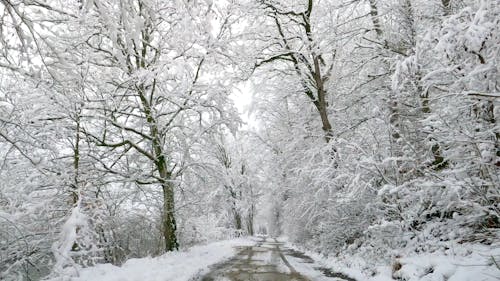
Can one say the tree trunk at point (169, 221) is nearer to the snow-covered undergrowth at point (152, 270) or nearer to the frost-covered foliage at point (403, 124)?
the snow-covered undergrowth at point (152, 270)

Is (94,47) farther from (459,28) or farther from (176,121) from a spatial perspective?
(459,28)

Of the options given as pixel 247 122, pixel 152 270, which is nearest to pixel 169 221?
pixel 152 270

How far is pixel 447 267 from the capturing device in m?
5.50

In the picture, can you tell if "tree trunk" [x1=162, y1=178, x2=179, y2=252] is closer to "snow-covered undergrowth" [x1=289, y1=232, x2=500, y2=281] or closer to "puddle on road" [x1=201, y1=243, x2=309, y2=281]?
"puddle on road" [x1=201, y1=243, x2=309, y2=281]

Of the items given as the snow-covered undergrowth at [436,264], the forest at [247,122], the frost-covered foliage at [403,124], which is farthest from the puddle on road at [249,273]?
the frost-covered foliage at [403,124]

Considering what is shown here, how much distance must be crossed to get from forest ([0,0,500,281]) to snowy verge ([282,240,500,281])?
3.2 inches

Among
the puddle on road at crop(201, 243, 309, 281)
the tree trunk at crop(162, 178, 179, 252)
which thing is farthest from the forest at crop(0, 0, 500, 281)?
the puddle on road at crop(201, 243, 309, 281)

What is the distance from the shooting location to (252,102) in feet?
53.7

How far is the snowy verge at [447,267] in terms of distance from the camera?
191 inches

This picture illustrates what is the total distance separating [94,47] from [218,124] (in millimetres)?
5049

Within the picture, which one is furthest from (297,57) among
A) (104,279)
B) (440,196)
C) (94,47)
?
(104,279)

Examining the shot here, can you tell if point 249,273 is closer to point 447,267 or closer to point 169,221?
point 169,221

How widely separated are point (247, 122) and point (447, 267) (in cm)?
904

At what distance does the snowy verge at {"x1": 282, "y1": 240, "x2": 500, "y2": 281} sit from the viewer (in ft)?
15.9
